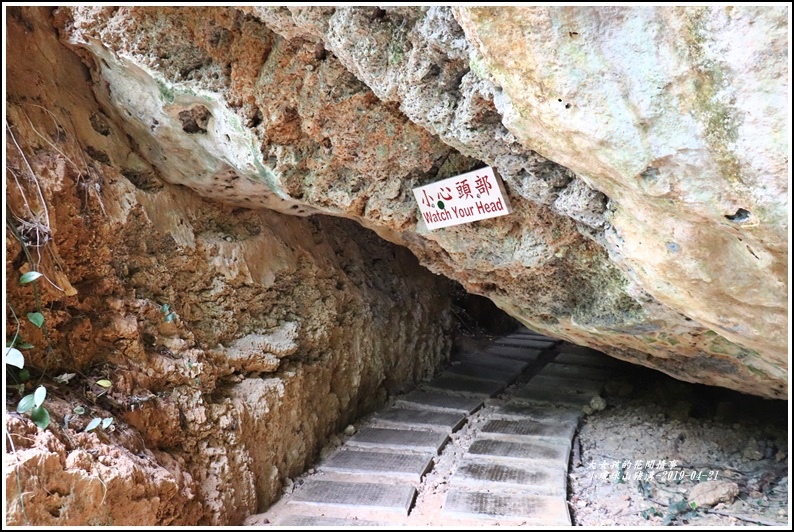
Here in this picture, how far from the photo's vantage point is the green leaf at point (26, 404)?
6.19 ft

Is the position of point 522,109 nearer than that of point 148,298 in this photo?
Yes

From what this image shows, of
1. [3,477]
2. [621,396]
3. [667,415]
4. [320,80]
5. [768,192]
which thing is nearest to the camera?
[768,192]

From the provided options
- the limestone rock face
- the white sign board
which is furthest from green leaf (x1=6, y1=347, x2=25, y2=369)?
the white sign board

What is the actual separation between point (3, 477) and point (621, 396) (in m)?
3.38

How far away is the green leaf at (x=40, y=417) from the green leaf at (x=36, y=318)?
31 cm

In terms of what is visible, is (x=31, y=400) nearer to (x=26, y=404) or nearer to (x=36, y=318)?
(x=26, y=404)

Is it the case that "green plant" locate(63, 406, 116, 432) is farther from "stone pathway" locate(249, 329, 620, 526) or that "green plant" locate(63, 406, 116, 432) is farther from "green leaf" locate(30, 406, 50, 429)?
"stone pathway" locate(249, 329, 620, 526)

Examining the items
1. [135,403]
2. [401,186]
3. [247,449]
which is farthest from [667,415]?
[135,403]

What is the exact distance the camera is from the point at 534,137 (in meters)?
1.62

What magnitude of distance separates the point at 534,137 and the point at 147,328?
6.12 ft

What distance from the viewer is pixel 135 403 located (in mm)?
2326

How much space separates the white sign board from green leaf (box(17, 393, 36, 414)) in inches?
62.5

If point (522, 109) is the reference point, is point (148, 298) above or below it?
below

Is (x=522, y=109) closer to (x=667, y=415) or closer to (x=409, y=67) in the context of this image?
(x=409, y=67)
